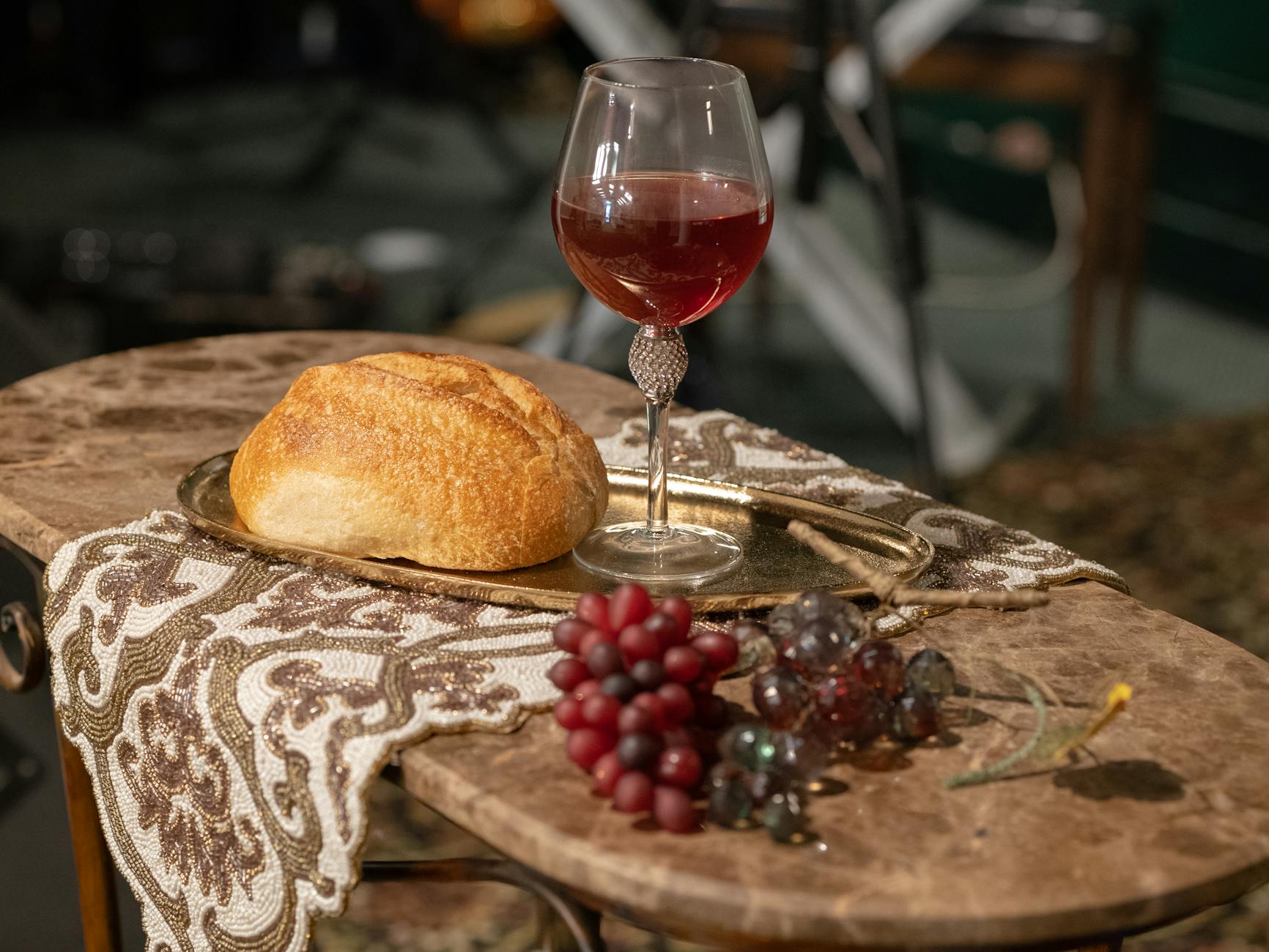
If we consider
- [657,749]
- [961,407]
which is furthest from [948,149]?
[657,749]

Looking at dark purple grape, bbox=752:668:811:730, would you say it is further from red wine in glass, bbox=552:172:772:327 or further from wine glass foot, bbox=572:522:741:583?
red wine in glass, bbox=552:172:772:327

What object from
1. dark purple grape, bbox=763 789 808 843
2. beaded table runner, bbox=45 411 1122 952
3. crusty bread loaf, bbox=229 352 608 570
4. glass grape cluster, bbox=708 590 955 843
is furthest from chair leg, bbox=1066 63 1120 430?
dark purple grape, bbox=763 789 808 843

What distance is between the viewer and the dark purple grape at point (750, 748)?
2.05 ft

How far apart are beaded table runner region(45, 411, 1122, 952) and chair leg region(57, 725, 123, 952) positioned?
0.24 meters

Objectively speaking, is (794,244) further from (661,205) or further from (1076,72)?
(661,205)

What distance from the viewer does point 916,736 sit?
694 millimetres

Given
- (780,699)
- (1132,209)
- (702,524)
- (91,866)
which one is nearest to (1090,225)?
(1132,209)

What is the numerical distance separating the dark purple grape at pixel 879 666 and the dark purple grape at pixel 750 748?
3.0 inches

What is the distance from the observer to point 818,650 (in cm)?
68

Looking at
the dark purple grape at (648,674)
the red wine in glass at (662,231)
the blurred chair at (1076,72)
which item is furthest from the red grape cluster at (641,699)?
the blurred chair at (1076,72)

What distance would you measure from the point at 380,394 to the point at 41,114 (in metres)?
5.62

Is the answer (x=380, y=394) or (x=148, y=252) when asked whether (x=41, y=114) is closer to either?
(x=148, y=252)

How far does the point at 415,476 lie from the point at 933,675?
12.7 inches

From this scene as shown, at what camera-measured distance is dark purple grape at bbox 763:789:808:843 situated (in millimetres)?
603
